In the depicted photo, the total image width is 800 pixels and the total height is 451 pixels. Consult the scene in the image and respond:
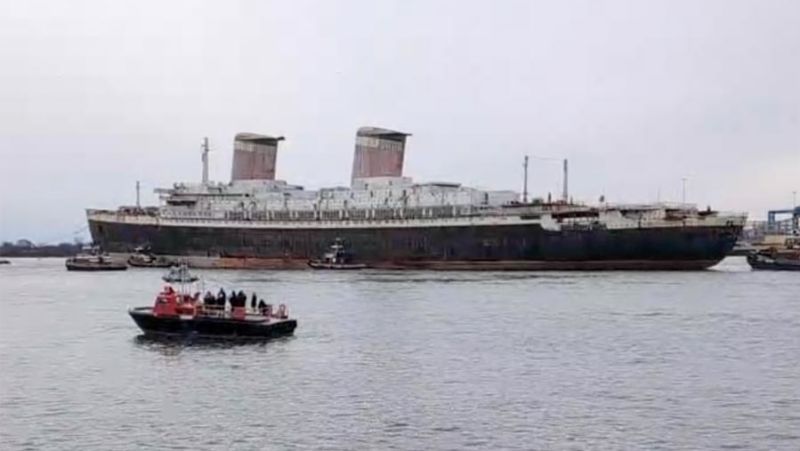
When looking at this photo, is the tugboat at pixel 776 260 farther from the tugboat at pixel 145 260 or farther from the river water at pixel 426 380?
the tugboat at pixel 145 260

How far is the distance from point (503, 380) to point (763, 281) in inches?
2394

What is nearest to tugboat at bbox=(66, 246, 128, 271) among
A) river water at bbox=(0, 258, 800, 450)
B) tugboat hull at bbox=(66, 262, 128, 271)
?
tugboat hull at bbox=(66, 262, 128, 271)

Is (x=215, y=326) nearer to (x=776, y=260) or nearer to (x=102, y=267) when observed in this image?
(x=102, y=267)

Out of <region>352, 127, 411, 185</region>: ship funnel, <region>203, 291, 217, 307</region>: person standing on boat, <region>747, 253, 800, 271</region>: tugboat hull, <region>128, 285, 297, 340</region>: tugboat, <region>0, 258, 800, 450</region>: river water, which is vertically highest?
<region>352, 127, 411, 185</region>: ship funnel

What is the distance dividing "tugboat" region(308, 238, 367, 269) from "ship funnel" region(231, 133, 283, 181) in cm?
2004

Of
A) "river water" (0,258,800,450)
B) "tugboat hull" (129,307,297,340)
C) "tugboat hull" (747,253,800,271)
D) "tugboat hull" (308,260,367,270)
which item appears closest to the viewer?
"river water" (0,258,800,450)

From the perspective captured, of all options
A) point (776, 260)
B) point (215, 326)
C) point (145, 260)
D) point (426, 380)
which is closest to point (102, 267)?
point (145, 260)

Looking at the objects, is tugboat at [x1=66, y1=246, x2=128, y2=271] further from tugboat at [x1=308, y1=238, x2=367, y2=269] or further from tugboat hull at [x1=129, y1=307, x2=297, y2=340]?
tugboat hull at [x1=129, y1=307, x2=297, y2=340]

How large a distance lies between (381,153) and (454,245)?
62.4 ft

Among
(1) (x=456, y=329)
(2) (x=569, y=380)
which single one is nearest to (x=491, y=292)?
(1) (x=456, y=329)

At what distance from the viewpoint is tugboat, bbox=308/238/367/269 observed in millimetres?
112625

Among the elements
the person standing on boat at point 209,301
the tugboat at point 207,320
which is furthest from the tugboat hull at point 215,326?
the person standing on boat at point 209,301

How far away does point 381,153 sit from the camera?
408 feet

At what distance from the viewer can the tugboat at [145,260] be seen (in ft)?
406
